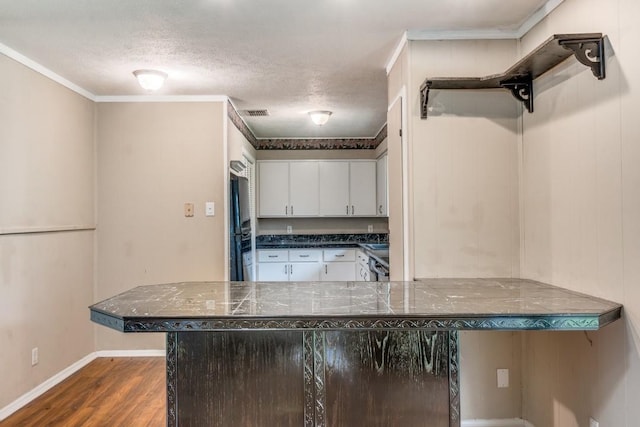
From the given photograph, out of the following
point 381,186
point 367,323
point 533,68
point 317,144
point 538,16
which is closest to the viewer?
point 367,323

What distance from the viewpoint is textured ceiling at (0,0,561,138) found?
210 cm

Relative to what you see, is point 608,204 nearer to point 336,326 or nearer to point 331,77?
point 336,326

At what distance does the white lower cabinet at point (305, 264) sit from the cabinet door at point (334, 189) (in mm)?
602

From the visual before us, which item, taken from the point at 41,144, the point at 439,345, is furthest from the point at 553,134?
the point at 41,144

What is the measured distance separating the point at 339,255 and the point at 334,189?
97 centimetres

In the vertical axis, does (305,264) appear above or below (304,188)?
below

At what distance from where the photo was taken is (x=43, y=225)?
290 cm

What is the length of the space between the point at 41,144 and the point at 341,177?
147 inches

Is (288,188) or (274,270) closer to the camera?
(274,270)

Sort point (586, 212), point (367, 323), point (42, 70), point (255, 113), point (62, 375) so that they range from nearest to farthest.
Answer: point (367, 323) < point (586, 212) < point (42, 70) < point (62, 375) < point (255, 113)

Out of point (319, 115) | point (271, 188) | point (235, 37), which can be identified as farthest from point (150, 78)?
point (271, 188)

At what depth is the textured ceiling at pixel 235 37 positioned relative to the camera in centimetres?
210

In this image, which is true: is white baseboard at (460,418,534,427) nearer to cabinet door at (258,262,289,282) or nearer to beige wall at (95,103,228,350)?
beige wall at (95,103,228,350)

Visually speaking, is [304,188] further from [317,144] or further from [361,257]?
[361,257]
